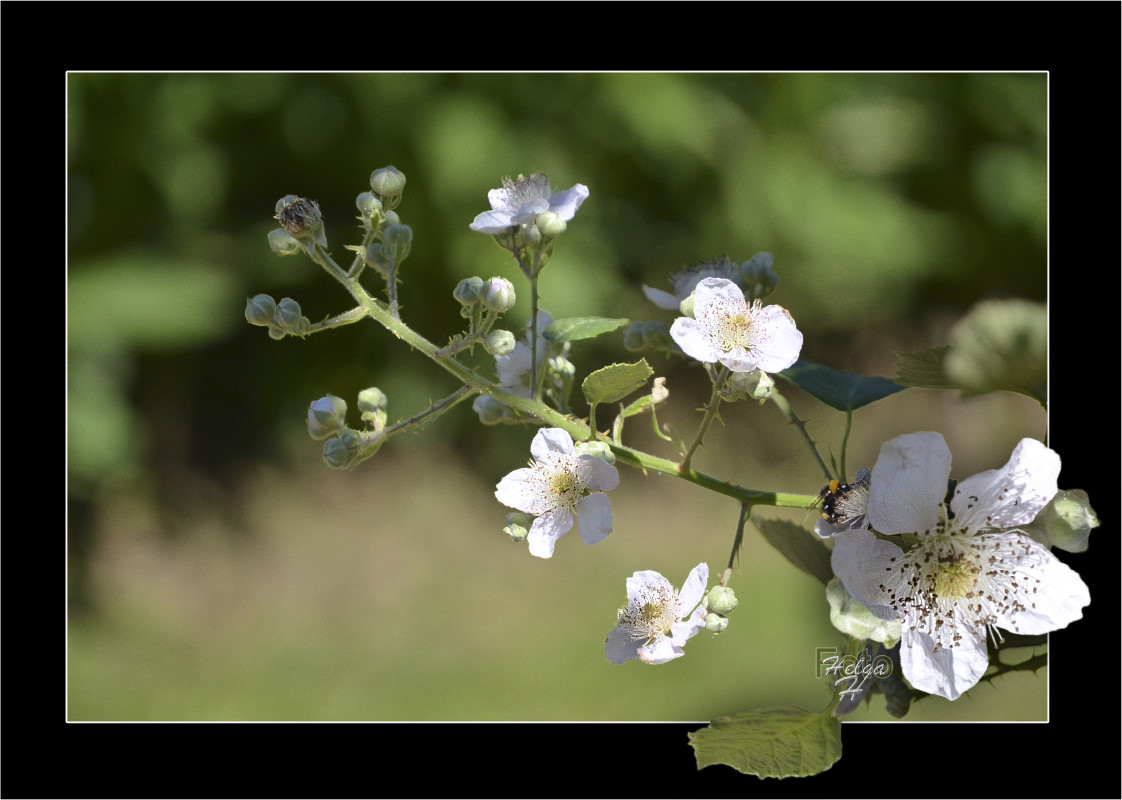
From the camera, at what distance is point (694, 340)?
597 millimetres

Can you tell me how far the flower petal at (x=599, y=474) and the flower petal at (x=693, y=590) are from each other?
0.08 m

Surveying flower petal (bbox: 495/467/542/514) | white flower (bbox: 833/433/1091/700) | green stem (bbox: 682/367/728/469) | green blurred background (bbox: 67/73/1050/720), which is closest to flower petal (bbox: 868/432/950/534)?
white flower (bbox: 833/433/1091/700)

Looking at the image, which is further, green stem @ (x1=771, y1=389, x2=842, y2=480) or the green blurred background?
the green blurred background

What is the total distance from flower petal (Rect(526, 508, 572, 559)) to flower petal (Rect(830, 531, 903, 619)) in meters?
0.17

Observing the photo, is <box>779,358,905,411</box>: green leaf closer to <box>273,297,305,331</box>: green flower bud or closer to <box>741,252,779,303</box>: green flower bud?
<box>741,252,779,303</box>: green flower bud

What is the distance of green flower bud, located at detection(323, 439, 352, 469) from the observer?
2.03 feet

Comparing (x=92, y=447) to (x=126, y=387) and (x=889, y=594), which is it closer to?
(x=126, y=387)

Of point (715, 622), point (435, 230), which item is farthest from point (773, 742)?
point (435, 230)

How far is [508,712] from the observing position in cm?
189

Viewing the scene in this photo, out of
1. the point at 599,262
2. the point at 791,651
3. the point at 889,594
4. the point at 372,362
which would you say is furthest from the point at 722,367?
the point at 372,362

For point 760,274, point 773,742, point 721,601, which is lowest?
point 773,742

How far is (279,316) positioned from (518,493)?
195mm

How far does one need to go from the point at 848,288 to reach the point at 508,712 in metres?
1.39

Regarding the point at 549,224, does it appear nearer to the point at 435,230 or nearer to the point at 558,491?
the point at 558,491
